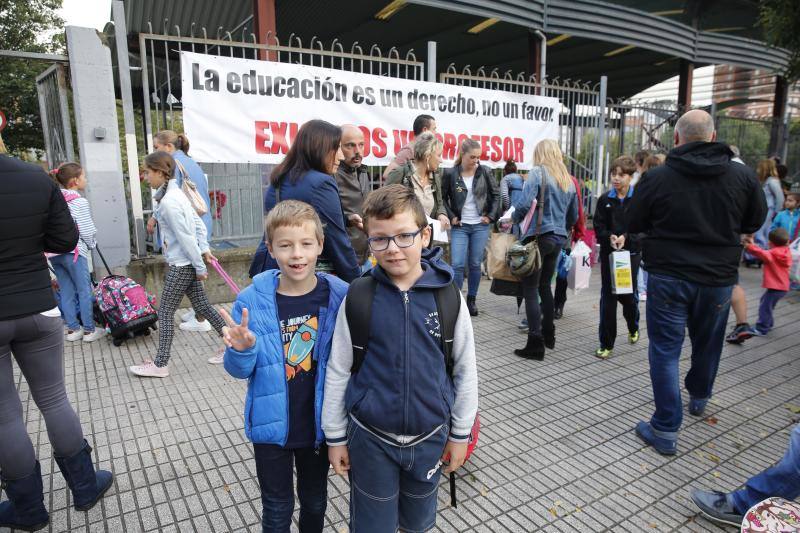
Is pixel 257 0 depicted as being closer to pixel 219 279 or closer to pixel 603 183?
pixel 219 279

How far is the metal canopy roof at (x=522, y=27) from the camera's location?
9.11 metres

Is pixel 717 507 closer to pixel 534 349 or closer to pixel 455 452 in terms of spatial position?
pixel 455 452

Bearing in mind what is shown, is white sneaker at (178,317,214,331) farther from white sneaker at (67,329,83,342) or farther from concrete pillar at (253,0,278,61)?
concrete pillar at (253,0,278,61)

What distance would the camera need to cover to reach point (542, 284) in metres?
4.68

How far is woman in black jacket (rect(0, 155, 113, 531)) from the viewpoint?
2232 millimetres

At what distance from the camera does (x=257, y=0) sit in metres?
6.70

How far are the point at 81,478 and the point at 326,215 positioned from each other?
177 cm

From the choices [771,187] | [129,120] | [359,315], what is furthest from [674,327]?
[771,187]

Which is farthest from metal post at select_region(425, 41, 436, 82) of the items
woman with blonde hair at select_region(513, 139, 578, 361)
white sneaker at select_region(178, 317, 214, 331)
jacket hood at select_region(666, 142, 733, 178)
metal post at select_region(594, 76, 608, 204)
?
jacket hood at select_region(666, 142, 733, 178)

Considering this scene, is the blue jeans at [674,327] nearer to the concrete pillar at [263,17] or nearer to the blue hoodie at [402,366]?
the blue hoodie at [402,366]

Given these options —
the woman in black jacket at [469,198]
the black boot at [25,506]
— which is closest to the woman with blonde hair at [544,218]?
the woman in black jacket at [469,198]

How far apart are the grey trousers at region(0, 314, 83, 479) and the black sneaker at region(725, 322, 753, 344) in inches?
220

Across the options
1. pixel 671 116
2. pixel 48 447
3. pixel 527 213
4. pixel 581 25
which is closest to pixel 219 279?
pixel 48 447

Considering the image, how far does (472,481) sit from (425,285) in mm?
1620
